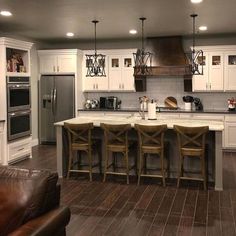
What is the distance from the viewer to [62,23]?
6.25 m

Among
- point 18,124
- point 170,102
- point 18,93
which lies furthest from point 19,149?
point 170,102

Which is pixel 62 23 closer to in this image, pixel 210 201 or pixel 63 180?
pixel 63 180

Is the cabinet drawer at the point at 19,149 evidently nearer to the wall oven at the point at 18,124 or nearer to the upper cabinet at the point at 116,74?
the wall oven at the point at 18,124

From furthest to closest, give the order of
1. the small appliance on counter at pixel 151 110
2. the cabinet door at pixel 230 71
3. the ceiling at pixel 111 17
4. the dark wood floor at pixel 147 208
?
the cabinet door at pixel 230 71
the small appliance on counter at pixel 151 110
the ceiling at pixel 111 17
the dark wood floor at pixel 147 208

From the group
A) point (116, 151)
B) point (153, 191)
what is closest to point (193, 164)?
point (153, 191)

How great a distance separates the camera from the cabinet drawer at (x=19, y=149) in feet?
21.4

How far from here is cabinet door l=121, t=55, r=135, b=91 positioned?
27.4 ft

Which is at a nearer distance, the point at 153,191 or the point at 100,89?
the point at 153,191

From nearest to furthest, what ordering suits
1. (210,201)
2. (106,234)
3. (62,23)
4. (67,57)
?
(106,234) < (210,201) < (62,23) < (67,57)

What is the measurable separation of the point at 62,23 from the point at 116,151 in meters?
2.56

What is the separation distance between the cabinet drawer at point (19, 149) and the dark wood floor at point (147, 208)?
1574 mm

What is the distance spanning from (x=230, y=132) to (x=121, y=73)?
2.85m

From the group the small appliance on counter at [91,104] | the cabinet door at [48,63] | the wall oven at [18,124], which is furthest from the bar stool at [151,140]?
the cabinet door at [48,63]

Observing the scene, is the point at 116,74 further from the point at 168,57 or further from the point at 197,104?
the point at 197,104
